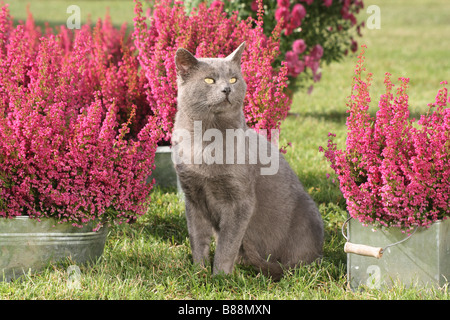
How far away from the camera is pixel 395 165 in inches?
104

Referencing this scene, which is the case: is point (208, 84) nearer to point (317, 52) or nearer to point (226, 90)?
point (226, 90)

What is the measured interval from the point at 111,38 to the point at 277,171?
3.20 m

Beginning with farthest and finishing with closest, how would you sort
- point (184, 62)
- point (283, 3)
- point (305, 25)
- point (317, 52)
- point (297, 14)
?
point (305, 25) → point (317, 52) → point (297, 14) → point (283, 3) → point (184, 62)

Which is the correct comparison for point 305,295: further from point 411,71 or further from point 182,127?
point 411,71

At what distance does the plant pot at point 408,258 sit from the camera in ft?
8.61

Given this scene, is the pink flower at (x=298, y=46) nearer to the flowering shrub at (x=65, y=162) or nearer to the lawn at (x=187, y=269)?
the lawn at (x=187, y=269)

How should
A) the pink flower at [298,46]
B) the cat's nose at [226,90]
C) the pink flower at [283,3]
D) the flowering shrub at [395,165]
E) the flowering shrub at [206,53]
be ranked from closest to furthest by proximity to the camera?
the flowering shrub at [395,165] → the cat's nose at [226,90] → the flowering shrub at [206,53] → the pink flower at [283,3] → the pink flower at [298,46]

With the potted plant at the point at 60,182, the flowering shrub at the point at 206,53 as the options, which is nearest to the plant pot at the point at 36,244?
the potted plant at the point at 60,182

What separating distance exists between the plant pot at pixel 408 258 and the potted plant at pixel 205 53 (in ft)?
3.66

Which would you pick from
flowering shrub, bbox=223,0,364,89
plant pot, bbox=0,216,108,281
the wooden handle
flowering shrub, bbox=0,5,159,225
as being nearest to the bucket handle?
the wooden handle

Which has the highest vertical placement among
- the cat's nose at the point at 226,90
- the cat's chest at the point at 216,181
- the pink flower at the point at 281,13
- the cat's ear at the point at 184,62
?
the pink flower at the point at 281,13

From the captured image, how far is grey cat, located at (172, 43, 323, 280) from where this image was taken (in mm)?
2910

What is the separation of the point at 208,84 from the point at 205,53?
98 centimetres

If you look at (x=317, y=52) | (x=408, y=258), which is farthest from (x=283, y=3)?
(x=408, y=258)
